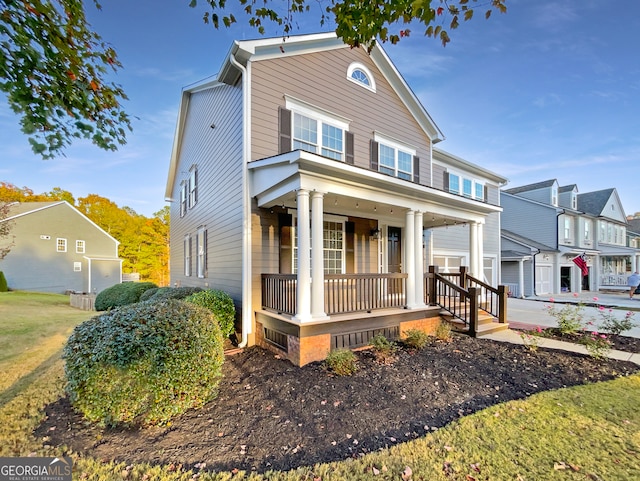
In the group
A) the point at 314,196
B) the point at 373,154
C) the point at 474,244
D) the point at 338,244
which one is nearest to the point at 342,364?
the point at 314,196

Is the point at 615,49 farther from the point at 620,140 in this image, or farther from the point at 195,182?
the point at 195,182

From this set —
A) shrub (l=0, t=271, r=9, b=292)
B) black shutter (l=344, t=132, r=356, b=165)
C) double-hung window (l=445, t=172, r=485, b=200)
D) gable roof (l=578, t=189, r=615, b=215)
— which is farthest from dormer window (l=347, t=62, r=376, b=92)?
shrub (l=0, t=271, r=9, b=292)

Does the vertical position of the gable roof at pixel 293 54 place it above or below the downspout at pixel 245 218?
above

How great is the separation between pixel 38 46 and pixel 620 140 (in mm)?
24016

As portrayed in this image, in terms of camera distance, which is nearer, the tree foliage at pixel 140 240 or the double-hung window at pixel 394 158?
the double-hung window at pixel 394 158

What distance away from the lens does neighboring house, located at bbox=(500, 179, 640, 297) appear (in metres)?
19.0

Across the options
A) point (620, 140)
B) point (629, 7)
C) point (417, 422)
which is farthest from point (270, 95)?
point (620, 140)

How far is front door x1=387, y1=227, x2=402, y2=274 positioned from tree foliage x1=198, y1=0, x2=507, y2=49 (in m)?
6.78

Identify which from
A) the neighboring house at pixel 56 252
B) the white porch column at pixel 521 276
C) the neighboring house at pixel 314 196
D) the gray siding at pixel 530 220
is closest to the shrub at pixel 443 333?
the neighboring house at pixel 314 196

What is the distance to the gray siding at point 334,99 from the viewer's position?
7.18 meters

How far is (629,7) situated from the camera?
6.63 m

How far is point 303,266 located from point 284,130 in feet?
12.5

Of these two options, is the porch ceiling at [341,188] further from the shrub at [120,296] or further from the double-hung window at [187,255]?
the shrub at [120,296]

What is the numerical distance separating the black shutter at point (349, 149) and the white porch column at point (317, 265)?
3.17 metres
